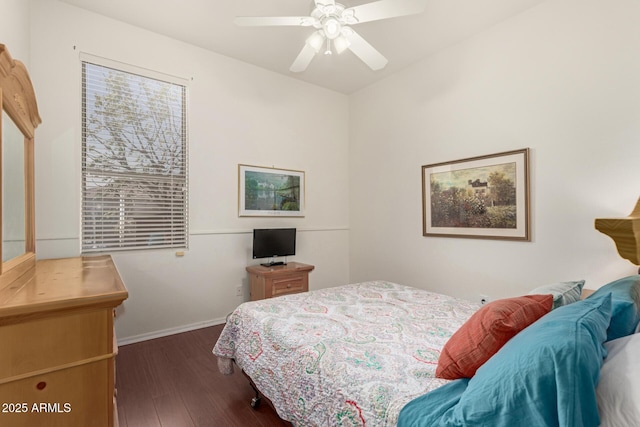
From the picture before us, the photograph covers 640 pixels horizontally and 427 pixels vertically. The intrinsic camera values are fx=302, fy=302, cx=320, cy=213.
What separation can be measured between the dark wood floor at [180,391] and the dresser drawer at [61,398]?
90 centimetres

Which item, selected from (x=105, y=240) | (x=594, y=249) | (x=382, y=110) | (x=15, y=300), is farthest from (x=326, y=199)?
(x=15, y=300)

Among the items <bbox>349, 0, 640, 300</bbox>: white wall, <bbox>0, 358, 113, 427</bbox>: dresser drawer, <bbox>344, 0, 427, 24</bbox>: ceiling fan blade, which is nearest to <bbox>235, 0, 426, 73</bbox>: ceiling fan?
<bbox>344, 0, 427, 24</bbox>: ceiling fan blade

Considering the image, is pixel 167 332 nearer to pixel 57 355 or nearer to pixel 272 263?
pixel 272 263

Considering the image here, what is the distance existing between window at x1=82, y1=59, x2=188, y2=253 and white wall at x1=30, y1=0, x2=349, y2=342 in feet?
0.31

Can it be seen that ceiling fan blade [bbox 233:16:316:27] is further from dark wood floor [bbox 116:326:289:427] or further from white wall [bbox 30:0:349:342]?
dark wood floor [bbox 116:326:289:427]

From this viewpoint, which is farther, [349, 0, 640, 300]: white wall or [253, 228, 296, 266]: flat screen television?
[253, 228, 296, 266]: flat screen television

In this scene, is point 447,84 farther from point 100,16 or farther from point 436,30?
point 100,16

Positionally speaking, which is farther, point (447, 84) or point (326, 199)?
point (326, 199)

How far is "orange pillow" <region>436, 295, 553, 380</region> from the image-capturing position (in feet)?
3.83

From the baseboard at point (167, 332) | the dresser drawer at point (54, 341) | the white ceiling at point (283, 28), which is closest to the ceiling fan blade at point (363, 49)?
the white ceiling at point (283, 28)

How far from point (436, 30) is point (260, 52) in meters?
1.99

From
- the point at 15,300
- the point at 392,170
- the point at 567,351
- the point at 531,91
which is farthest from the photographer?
the point at 392,170

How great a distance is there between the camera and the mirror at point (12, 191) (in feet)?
4.44

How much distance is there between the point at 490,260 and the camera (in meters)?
3.16
